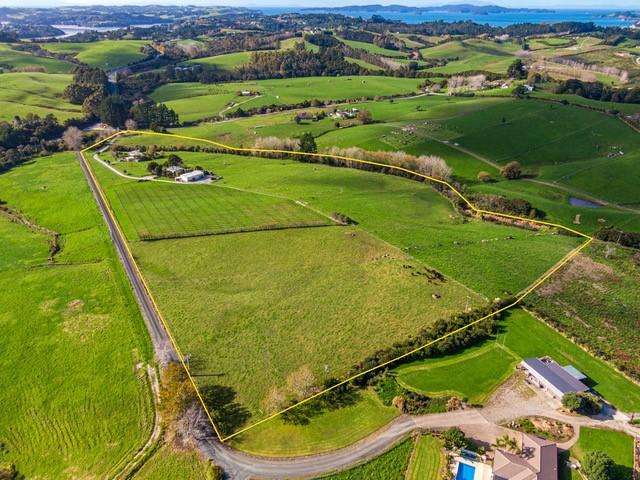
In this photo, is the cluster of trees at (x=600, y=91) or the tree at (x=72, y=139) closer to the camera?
the tree at (x=72, y=139)

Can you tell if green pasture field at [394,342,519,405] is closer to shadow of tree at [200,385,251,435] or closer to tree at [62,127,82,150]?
shadow of tree at [200,385,251,435]

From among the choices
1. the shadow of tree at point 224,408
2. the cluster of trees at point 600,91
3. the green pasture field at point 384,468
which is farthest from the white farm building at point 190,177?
the cluster of trees at point 600,91

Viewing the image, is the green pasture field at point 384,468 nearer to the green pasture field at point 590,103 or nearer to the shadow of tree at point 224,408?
the shadow of tree at point 224,408

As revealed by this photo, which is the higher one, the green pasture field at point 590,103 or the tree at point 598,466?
the green pasture field at point 590,103

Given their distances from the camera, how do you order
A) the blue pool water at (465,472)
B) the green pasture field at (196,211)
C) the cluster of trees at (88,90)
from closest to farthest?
1. the blue pool water at (465,472)
2. the green pasture field at (196,211)
3. the cluster of trees at (88,90)

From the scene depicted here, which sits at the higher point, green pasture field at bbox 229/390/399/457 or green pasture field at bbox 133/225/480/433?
green pasture field at bbox 133/225/480/433

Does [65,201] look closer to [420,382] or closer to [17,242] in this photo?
[17,242]

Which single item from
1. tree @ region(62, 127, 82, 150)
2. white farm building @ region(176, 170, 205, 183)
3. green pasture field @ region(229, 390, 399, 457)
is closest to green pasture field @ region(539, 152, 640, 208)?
white farm building @ region(176, 170, 205, 183)
